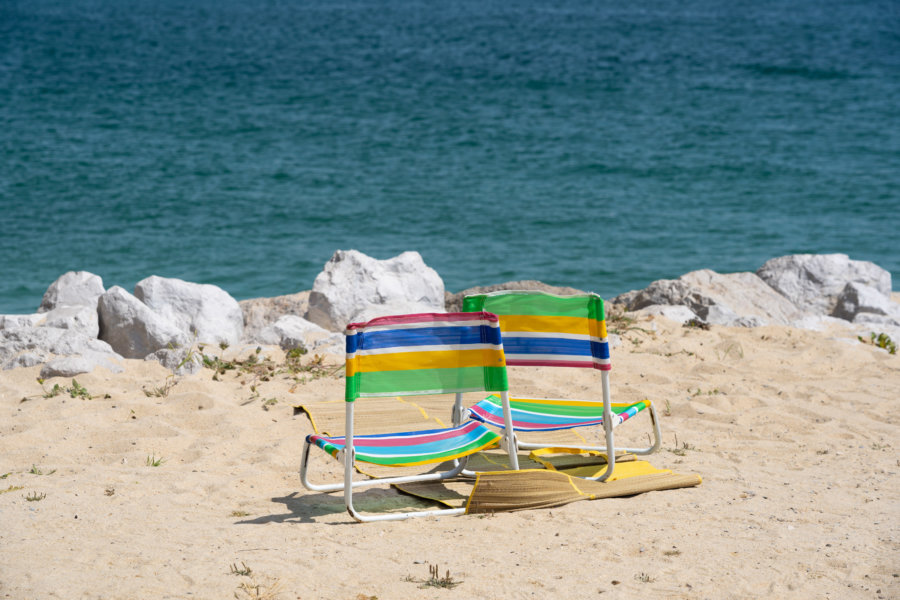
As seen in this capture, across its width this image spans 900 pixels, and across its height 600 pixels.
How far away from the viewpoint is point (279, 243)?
14.3 meters

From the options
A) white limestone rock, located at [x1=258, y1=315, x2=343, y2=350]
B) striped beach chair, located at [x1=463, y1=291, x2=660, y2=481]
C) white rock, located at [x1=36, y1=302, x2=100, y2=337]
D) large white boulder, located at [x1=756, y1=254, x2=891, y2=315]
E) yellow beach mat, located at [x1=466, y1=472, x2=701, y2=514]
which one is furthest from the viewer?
large white boulder, located at [x1=756, y1=254, x2=891, y2=315]

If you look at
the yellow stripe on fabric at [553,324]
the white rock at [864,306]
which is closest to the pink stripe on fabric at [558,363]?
the yellow stripe on fabric at [553,324]

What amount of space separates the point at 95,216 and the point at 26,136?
676cm

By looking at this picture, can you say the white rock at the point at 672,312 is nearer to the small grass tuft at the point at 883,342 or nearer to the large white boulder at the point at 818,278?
the small grass tuft at the point at 883,342

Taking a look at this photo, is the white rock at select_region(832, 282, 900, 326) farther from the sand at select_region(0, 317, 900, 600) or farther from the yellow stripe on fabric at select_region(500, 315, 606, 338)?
the yellow stripe on fabric at select_region(500, 315, 606, 338)

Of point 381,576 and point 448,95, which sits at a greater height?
point 448,95

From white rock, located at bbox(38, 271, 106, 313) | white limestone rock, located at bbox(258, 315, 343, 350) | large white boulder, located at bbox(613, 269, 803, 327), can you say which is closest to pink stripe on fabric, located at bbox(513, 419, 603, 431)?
white limestone rock, located at bbox(258, 315, 343, 350)

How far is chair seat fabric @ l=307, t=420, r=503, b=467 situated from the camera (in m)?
4.30

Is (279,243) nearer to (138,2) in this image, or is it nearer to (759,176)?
(759,176)

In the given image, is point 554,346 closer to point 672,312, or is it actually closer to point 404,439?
point 404,439

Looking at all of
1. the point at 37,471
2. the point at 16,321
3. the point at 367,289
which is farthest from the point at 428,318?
the point at 16,321

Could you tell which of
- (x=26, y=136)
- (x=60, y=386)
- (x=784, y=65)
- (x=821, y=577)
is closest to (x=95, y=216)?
(x=26, y=136)

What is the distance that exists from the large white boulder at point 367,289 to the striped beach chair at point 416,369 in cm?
357

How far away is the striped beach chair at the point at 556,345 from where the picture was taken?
478cm
